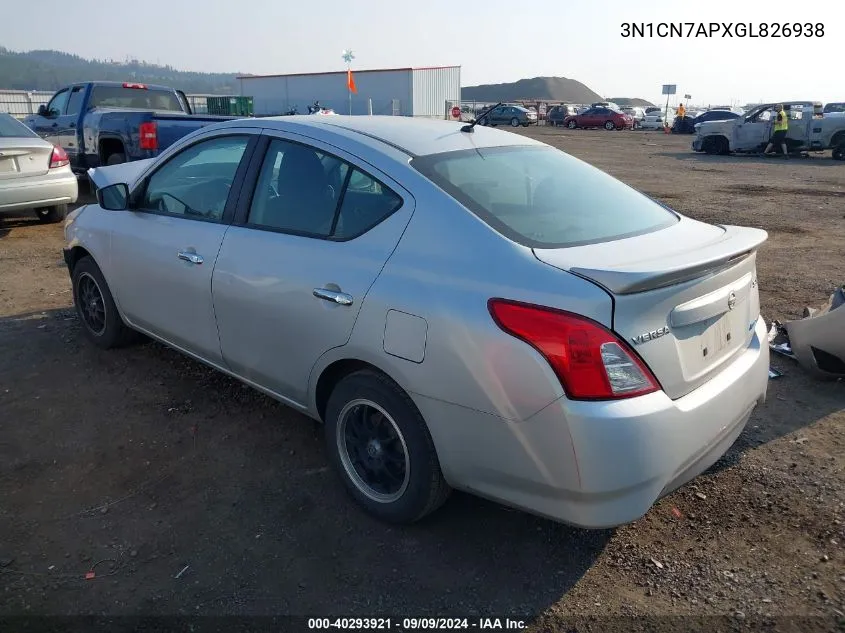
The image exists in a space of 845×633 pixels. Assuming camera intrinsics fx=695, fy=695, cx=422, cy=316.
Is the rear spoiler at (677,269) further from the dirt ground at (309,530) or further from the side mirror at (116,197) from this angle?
the side mirror at (116,197)

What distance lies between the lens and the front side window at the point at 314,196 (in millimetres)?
3074

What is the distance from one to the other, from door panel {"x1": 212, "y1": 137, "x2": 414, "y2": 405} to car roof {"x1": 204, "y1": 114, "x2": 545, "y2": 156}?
14 centimetres

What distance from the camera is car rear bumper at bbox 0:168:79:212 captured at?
8.52 m

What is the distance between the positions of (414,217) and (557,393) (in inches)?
38.6

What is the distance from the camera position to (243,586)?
8.96ft

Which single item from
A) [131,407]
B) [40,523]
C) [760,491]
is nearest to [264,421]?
[131,407]

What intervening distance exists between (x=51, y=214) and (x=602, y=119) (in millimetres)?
41449

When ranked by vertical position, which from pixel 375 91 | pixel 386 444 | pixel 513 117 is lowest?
pixel 386 444

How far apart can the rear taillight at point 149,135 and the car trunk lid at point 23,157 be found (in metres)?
1.13

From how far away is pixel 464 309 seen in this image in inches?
100

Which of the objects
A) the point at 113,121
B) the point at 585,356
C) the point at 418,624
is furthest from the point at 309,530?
the point at 113,121

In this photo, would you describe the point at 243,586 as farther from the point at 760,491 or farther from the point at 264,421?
the point at 760,491

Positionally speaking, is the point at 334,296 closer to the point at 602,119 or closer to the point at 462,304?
the point at 462,304

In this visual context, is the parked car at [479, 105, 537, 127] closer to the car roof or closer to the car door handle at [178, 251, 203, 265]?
the car roof
